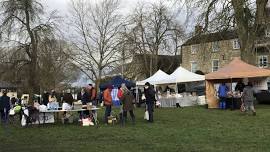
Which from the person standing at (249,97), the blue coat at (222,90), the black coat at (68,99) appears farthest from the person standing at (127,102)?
the blue coat at (222,90)

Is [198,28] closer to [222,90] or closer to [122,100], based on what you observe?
[222,90]

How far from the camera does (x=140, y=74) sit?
72125mm

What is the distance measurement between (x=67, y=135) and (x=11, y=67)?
30517 mm

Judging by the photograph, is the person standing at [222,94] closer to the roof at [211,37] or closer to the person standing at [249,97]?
the roof at [211,37]

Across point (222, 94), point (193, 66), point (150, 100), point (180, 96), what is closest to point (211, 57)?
point (193, 66)

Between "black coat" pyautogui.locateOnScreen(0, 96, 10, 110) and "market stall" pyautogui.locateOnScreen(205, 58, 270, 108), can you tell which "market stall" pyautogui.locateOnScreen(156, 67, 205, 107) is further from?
"black coat" pyautogui.locateOnScreen(0, 96, 10, 110)

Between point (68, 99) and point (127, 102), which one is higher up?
point (68, 99)

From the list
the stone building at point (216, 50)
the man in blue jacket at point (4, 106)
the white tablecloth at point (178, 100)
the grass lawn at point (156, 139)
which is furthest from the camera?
the white tablecloth at point (178, 100)

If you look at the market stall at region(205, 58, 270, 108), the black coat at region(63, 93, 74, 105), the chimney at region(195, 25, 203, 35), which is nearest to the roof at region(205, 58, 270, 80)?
the market stall at region(205, 58, 270, 108)

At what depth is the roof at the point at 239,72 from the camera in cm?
2948

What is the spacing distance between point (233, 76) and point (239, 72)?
1.49ft

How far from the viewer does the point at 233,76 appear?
29953 millimetres

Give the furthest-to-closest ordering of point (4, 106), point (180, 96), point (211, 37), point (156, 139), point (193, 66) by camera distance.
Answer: point (193, 66) < point (180, 96) < point (211, 37) < point (4, 106) < point (156, 139)

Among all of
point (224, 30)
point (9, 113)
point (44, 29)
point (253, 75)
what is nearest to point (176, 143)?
point (9, 113)
